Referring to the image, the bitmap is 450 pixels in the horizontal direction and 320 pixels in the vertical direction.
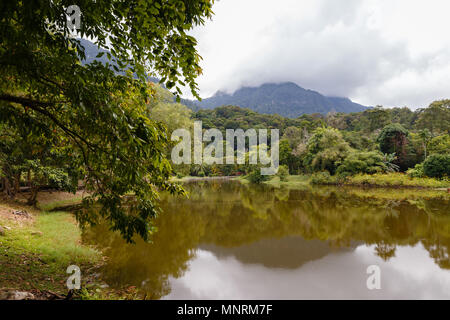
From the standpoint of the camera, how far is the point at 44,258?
15.4 ft

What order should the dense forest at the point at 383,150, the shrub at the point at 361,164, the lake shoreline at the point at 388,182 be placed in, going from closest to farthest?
the lake shoreline at the point at 388,182
the dense forest at the point at 383,150
the shrub at the point at 361,164

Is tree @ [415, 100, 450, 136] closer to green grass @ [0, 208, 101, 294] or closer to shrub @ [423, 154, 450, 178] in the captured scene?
shrub @ [423, 154, 450, 178]

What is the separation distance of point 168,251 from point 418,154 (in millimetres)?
31182

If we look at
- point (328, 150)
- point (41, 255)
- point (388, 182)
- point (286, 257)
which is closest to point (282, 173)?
point (328, 150)

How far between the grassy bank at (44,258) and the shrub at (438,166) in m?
25.4

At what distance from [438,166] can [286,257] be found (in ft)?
71.6

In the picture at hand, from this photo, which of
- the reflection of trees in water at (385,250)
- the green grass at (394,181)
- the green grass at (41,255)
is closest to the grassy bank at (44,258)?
the green grass at (41,255)

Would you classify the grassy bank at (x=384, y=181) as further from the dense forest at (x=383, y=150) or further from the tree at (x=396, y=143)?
the tree at (x=396, y=143)

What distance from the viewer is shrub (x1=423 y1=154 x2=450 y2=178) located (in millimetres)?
19484

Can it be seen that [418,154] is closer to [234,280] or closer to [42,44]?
[234,280]

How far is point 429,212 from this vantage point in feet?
33.2

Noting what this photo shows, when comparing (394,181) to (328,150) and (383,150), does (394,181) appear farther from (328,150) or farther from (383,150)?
(383,150)

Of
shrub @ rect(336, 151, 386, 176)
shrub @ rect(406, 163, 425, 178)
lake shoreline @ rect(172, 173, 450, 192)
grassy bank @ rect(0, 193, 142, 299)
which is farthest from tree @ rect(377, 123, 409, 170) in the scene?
grassy bank @ rect(0, 193, 142, 299)

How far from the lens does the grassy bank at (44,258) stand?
11.2 ft
